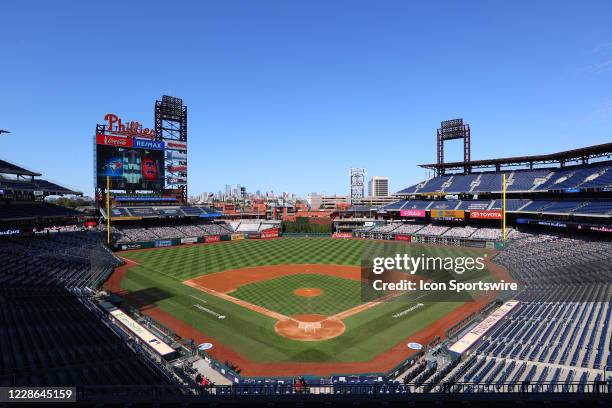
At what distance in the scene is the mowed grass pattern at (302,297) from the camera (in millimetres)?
27875

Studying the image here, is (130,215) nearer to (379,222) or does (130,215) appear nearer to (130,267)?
(130,267)

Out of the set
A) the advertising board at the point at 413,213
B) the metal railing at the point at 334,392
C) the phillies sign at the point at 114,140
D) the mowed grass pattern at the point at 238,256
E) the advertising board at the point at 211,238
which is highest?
the phillies sign at the point at 114,140

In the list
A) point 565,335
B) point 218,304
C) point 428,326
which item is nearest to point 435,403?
point 565,335

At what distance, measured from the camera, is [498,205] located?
59375mm

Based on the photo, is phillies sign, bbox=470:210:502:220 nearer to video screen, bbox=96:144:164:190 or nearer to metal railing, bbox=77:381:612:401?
metal railing, bbox=77:381:612:401

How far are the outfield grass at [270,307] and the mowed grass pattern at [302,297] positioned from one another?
9 centimetres

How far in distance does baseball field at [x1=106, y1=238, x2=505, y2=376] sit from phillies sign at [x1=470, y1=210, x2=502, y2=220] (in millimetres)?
19566

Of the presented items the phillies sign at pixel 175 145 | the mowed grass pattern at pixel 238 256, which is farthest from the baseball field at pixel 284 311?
the phillies sign at pixel 175 145

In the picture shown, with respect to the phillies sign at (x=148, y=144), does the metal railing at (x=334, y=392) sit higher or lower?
lower

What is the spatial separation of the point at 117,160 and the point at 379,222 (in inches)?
2304

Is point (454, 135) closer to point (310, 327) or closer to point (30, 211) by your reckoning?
point (310, 327)

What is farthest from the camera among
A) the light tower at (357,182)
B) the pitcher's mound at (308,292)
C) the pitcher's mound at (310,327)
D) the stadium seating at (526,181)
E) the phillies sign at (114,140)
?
the light tower at (357,182)

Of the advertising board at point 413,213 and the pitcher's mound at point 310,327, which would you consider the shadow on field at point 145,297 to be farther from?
the advertising board at point 413,213

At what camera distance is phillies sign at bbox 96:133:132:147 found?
56478 mm
